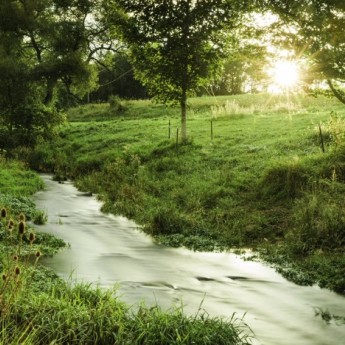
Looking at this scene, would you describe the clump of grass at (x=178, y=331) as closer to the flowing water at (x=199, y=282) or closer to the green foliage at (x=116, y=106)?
the flowing water at (x=199, y=282)

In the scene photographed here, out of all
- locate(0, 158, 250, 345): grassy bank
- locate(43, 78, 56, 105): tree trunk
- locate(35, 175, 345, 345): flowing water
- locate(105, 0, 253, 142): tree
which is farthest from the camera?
locate(43, 78, 56, 105): tree trunk

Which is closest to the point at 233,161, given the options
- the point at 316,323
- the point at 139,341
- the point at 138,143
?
the point at 138,143

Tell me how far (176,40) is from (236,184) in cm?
1008

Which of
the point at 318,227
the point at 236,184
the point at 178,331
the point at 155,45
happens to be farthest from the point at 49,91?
the point at 178,331

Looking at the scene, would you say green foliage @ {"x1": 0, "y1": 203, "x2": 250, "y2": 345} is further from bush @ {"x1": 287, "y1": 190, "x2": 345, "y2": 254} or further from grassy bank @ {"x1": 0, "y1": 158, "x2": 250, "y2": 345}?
bush @ {"x1": 287, "y1": 190, "x2": 345, "y2": 254}

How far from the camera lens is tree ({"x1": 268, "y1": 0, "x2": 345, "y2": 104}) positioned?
9922 millimetres

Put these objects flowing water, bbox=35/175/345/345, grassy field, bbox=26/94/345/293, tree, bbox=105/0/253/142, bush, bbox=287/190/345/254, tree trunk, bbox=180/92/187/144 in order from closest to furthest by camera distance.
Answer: flowing water, bbox=35/175/345/345 < bush, bbox=287/190/345/254 < grassy field, bbox=26/94/345/293 < tree, bbox=105/0/253/142 < tree trunk, bbox=180/92/187/144

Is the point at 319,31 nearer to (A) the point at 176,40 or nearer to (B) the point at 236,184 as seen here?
(B) the point at 236,184

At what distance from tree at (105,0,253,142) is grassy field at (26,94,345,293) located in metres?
3.12

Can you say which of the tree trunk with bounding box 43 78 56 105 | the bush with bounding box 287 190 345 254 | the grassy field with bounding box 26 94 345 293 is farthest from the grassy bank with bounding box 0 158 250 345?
the tree trunk with bounding box 43 78 56 105

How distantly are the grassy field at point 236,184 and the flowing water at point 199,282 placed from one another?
68 centimetres

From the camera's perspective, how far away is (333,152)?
15.3 meters

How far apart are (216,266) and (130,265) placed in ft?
6.58

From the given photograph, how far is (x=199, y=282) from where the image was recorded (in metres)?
9.88
